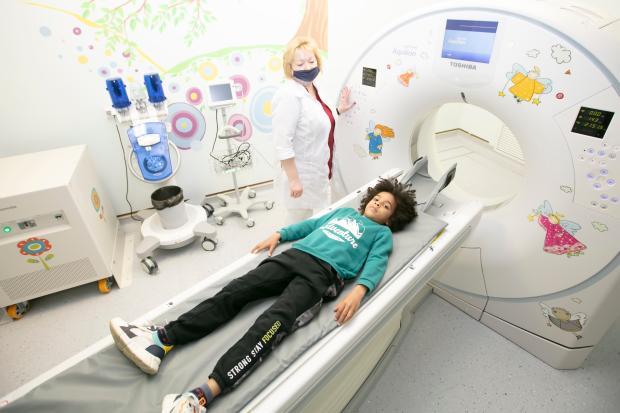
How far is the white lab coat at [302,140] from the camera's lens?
5.21ft

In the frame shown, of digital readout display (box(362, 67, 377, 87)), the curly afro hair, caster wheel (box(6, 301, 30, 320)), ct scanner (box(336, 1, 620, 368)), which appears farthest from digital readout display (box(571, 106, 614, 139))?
caster wheel (box(6, 301, 30, 320))

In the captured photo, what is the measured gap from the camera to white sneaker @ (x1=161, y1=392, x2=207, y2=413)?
2.76 ft

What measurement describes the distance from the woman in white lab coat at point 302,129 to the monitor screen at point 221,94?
2.43ft

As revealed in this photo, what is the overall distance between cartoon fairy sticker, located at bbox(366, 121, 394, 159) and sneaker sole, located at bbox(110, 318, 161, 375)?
1.45 meters

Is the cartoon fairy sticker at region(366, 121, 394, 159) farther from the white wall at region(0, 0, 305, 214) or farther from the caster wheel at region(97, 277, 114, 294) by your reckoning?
the caster wheel at region(97, 277, 114, 294)

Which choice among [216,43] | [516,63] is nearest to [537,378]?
[516,63]

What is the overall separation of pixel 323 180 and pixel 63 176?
1.39 metres

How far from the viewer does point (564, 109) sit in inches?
45.3

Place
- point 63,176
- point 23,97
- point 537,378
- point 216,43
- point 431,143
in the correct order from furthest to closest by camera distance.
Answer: point 216,43 < point 23,97 < point 431,143 < point 63,176 < point 537,378

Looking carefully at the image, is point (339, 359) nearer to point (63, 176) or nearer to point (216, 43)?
point (63, 176)

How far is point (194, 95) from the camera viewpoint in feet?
8.21

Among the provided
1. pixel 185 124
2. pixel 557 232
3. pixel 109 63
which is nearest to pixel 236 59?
pixel 185 124

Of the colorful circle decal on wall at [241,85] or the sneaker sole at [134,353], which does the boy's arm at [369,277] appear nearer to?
the sneaker sole at [134,353]

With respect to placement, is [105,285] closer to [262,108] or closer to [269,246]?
[269,246]
